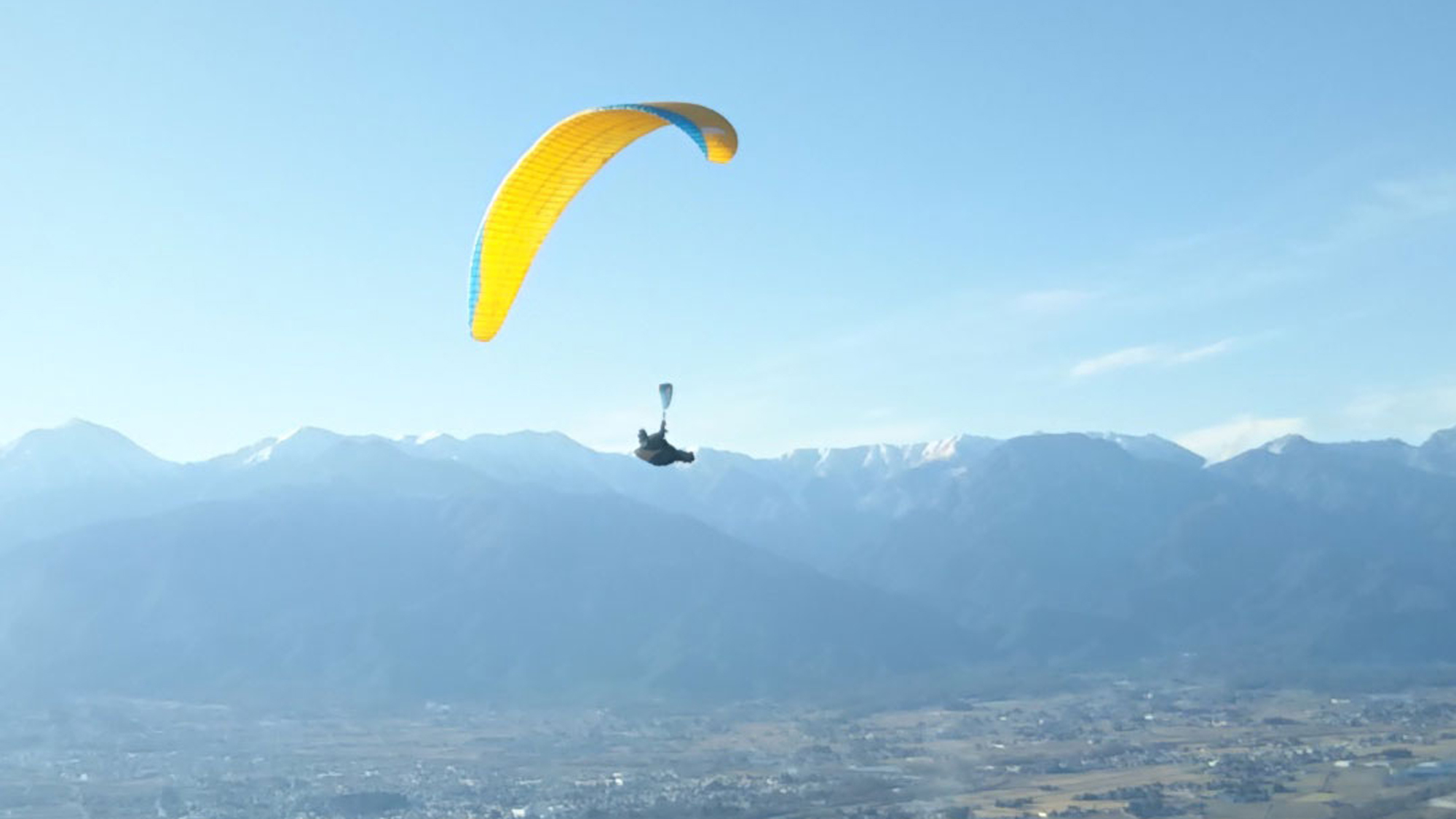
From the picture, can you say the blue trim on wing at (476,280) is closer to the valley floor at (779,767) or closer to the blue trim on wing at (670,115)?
the blue trim on wing at (670,115)

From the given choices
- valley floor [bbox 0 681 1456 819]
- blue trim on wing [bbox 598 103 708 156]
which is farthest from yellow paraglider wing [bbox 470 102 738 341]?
valley floor [bbox 0 681 1456 819]

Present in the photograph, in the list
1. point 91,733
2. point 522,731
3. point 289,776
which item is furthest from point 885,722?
point 91,733

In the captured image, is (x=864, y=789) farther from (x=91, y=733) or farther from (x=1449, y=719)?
(x=91, y=733)

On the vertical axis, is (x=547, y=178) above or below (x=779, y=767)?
above

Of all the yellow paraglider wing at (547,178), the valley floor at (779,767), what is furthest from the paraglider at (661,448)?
the valley floor at (779,767)

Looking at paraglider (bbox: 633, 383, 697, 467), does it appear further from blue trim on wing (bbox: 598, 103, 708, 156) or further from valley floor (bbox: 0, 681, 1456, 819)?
valley floor (bbox: 0, 681, 1456, 819)

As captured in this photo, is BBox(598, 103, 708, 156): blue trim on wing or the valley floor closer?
BBox(598, 103, 708, 156): blue trim on wing

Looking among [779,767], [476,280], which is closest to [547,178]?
[476,280]

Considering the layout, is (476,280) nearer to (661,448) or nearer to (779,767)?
→ (661,448)
